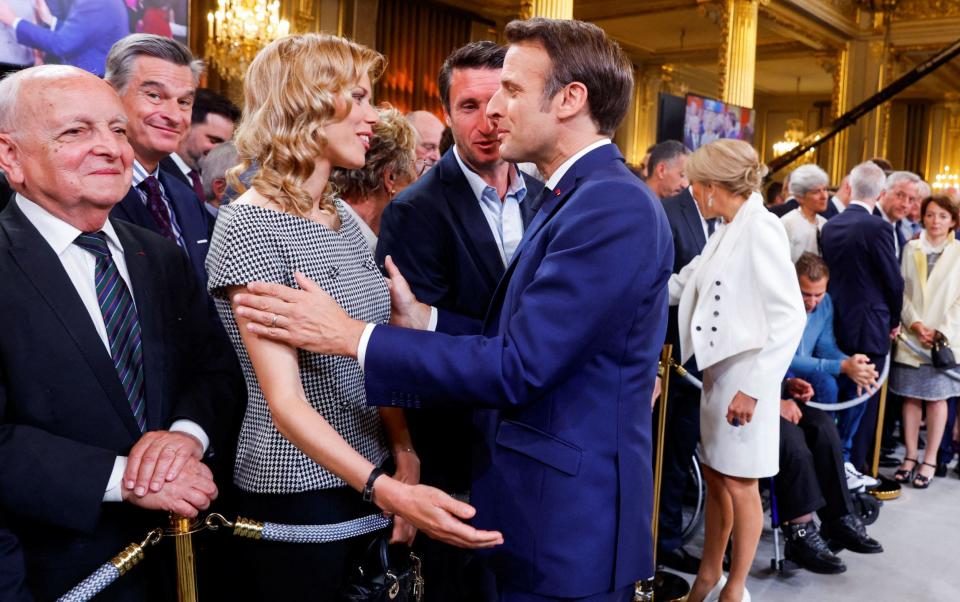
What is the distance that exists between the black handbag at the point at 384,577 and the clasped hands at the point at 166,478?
1.11 feet

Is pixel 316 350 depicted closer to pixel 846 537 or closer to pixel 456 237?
pixel 456 237

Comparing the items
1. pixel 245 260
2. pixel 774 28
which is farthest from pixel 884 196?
pixel 774 28

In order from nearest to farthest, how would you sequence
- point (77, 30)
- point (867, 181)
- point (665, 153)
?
point (77, 30) → point (867, 181) → point (665, 153)

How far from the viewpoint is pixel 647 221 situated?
4.86 feet

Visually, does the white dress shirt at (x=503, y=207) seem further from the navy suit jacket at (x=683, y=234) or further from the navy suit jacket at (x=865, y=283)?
the navy suit jacket at (x=865, y=283)

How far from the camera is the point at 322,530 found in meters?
1.62

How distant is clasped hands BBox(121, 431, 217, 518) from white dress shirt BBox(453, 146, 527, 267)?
0.99 metres

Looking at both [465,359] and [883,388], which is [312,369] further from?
[883,388]

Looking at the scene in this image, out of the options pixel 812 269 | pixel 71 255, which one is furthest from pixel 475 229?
pixel 812 269

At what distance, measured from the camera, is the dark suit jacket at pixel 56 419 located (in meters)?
1.39

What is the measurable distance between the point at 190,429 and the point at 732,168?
233 centimetres

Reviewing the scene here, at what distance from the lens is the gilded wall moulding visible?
14.2 meters

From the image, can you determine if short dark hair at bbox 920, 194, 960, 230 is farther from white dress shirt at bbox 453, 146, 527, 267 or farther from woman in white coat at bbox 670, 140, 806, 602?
white dress shirt at bbox 453, 146, 527, 267

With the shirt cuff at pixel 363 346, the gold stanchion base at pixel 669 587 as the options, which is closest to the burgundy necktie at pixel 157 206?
the shirt cuff at pixel 363 346
